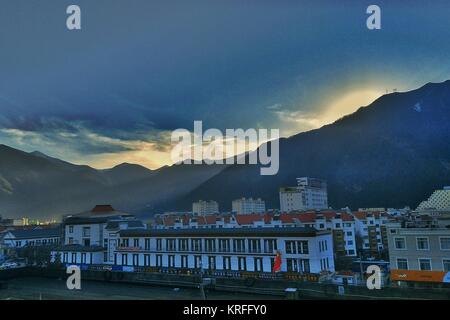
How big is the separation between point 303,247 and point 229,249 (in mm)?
4036

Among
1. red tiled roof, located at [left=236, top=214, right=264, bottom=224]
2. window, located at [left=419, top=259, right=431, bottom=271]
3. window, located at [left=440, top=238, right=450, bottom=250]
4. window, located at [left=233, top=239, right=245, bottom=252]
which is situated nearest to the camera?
window, located at [left=440, top=238, right=450, bottom=250]

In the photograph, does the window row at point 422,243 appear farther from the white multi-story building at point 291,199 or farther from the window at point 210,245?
the white multi-story building at point 291,199

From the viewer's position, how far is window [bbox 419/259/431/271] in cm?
1391

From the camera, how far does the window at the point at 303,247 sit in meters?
16.9

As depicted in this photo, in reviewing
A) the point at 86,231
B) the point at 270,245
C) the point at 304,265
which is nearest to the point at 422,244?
the point at 304,265

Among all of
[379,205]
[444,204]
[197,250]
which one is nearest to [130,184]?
[197,250]

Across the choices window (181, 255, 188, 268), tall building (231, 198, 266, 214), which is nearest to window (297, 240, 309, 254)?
window (181, 255, 188, 268)

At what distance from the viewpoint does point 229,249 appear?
18.8 metres

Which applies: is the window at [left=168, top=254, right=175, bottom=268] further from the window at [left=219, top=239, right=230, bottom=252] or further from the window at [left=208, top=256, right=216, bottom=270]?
the window at [left=219, top=239, right=230, bottom=252]

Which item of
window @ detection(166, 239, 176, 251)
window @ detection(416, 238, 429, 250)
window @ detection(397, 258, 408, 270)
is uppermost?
window @ detection(416, 238, 429, 250)

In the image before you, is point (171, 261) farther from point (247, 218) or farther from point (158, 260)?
point (247, 218)

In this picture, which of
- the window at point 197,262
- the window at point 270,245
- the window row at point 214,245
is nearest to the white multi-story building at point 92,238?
the window row at point 214,245

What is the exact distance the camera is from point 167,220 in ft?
99.5
